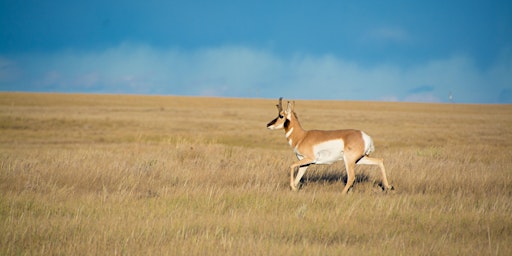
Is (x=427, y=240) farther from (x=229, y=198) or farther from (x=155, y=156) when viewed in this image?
(x=155, y=156)

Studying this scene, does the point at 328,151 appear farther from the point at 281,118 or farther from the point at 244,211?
the point at 244,211

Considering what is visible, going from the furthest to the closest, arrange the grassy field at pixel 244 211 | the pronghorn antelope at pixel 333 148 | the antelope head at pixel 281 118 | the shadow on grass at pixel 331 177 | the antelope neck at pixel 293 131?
the shadow on grass at pixel 331 177
the antelope neck at pixel 293 131
the antelope head at pixel 281 118
the pronghorn antelope at pixel 333 148
the grassy field at pixel 244 211

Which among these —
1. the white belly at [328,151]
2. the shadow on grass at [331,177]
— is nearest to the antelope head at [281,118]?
the white belly at [328,151]

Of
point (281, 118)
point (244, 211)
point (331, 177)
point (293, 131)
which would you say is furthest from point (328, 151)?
point (244, 211)

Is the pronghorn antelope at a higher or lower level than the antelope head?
lower

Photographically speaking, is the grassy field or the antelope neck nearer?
the grassy field

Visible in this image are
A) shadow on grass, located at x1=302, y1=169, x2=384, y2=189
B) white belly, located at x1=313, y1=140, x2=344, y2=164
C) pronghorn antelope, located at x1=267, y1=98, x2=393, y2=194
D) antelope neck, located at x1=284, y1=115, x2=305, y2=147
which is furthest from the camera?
shadow on grass, located at x1=302, y1=169, x2=384, y2=189

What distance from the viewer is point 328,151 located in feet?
34.5

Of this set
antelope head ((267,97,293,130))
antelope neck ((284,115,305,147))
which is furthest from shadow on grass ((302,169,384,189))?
antelope head ((267,97,293,130))

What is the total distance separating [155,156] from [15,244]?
34.7ft

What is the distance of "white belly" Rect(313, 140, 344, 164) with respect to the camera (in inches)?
411

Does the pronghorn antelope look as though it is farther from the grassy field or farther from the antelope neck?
the grassy field

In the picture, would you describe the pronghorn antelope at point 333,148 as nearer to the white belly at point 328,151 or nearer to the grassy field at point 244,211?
the white belly at point 328,151

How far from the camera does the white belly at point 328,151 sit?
10445 mm
